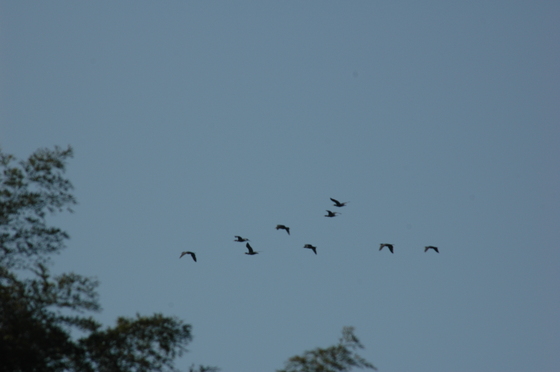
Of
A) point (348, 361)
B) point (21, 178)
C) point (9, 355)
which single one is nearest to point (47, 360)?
point (9, 355)

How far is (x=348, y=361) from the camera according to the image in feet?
113

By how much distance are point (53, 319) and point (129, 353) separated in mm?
2785

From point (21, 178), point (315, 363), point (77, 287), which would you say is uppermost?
point (21, 178)

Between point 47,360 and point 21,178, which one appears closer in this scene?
point 47,360

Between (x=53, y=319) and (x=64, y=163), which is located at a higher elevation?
(x=64, y=163)

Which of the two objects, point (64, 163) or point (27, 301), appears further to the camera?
point (64, 163)

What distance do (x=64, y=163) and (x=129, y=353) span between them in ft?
24.5

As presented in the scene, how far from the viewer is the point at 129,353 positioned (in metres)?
34.5

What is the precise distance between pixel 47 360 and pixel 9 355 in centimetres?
135

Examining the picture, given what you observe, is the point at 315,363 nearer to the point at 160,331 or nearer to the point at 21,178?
the point at 160,331

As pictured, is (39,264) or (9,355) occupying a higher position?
(39,264)

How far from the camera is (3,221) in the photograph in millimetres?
35375

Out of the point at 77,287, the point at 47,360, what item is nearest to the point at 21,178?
the point at 77,287

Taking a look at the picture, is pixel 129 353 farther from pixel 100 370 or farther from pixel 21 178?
pixel 21 178
